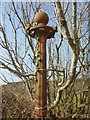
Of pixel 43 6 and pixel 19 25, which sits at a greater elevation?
pixel 43 6

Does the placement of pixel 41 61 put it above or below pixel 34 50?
below

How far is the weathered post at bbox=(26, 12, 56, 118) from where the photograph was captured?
5.12ft

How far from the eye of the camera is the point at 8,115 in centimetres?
314

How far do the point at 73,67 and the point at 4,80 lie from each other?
74.8 inches

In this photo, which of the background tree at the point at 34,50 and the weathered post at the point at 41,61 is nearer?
the weathered post at the point at 41,61

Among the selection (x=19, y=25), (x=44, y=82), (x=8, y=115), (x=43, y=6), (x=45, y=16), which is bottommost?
(x=8, y=115)

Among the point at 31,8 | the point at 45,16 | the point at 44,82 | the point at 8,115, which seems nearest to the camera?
the point at 44,82

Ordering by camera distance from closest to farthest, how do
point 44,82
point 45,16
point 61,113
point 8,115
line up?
point 44,82 → point 45,16 → point 61,113 → point 8,115

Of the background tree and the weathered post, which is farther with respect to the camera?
the background tree

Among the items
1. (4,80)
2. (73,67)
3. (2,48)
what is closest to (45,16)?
(73,67)

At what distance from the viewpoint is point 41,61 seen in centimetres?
161

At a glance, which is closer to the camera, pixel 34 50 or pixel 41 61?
pixel 41 61

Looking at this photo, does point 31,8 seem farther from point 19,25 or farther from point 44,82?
point 44,82

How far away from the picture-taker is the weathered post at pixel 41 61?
1562 millimetres
